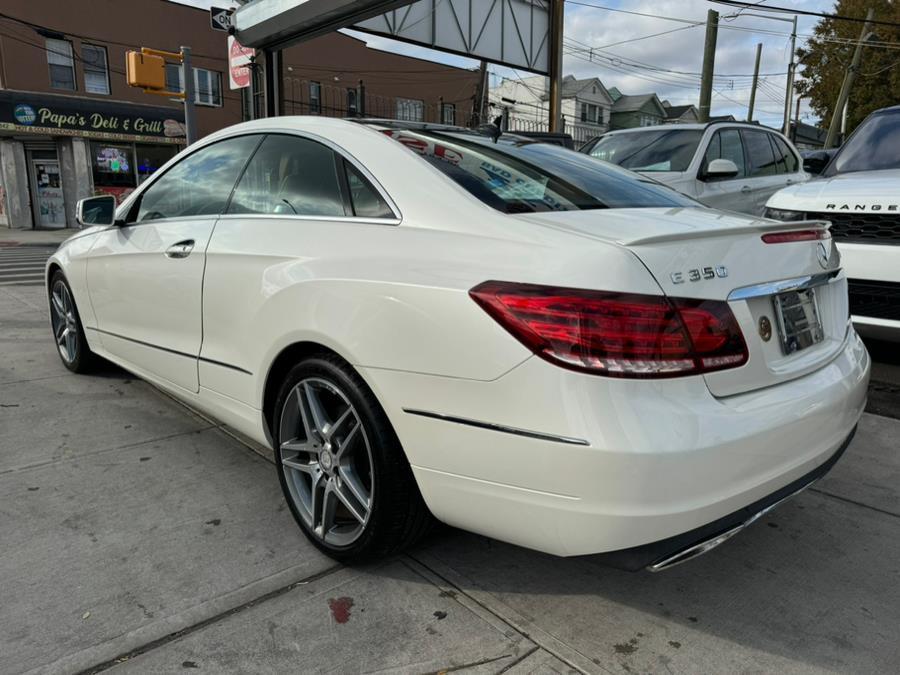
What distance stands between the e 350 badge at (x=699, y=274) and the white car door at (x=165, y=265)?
205cm

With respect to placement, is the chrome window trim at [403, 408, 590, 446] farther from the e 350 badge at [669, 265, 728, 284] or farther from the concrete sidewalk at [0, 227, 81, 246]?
the concrete sidewalk at [0, 227, 81, 246]


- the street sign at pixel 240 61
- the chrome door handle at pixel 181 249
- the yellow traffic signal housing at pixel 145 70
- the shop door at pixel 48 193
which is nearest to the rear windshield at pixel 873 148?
the chrome door handle at pixel 181 249

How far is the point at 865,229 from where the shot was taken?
4.36 meters

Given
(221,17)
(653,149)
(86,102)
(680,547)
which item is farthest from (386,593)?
(86,102)

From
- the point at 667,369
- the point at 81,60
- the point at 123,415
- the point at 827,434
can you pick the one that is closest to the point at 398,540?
the point at 667,369

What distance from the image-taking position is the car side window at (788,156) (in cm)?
881

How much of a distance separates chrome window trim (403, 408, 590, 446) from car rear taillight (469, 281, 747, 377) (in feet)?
0.61

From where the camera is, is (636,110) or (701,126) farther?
(636,110)

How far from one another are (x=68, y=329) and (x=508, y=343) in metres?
4.05

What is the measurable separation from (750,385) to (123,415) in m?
3.45

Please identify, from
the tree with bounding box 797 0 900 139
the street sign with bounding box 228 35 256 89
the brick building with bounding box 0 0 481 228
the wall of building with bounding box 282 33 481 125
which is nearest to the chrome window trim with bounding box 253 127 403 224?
the street sign with bounding box 228 35 256 89

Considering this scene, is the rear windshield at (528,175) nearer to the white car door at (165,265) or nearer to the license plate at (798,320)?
the license plate at (798,320)

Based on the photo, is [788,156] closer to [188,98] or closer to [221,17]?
[221,17]

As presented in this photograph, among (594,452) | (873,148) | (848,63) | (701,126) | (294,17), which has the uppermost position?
(848,63)
